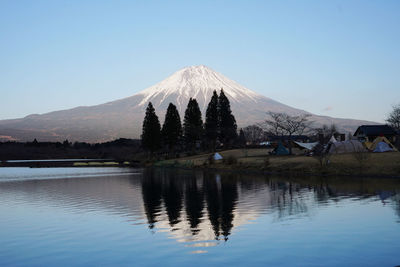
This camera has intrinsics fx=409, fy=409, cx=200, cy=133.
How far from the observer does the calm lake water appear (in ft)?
41.3

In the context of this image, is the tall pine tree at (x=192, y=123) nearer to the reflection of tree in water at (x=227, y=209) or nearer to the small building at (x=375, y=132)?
the small building at (x=375, y=132)

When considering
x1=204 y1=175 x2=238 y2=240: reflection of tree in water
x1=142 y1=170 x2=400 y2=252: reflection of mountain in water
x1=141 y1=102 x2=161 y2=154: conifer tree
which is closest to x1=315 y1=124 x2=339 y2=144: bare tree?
x1=141 y1=102 x2=161 y2=154: conifer tree

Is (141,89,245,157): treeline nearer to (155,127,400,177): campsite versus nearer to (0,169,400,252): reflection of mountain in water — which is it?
(155,127,400,177): campsite

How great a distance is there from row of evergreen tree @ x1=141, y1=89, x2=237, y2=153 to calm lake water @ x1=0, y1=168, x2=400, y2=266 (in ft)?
199

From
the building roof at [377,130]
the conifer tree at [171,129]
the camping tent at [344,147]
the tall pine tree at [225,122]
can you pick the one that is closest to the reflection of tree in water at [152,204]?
the camping tent at [344,147]

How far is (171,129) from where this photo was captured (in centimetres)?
9069

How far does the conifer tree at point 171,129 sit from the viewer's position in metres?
90.8

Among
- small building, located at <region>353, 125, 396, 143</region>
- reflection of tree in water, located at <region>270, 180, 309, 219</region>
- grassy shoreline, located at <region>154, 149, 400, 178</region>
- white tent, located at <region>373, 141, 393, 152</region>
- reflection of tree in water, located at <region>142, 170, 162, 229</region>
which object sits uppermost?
small building, located at <region>353, 125, 396, 143</region>

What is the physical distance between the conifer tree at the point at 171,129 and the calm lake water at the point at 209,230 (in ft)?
199

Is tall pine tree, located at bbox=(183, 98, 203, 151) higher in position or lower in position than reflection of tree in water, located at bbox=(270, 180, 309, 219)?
higher

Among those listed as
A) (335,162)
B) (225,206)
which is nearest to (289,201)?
(225,206)

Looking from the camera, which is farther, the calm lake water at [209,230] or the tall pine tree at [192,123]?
the tall pine tree at [192,123]

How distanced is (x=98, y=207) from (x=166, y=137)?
217 ft

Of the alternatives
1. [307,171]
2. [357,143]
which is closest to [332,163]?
[307,171]
